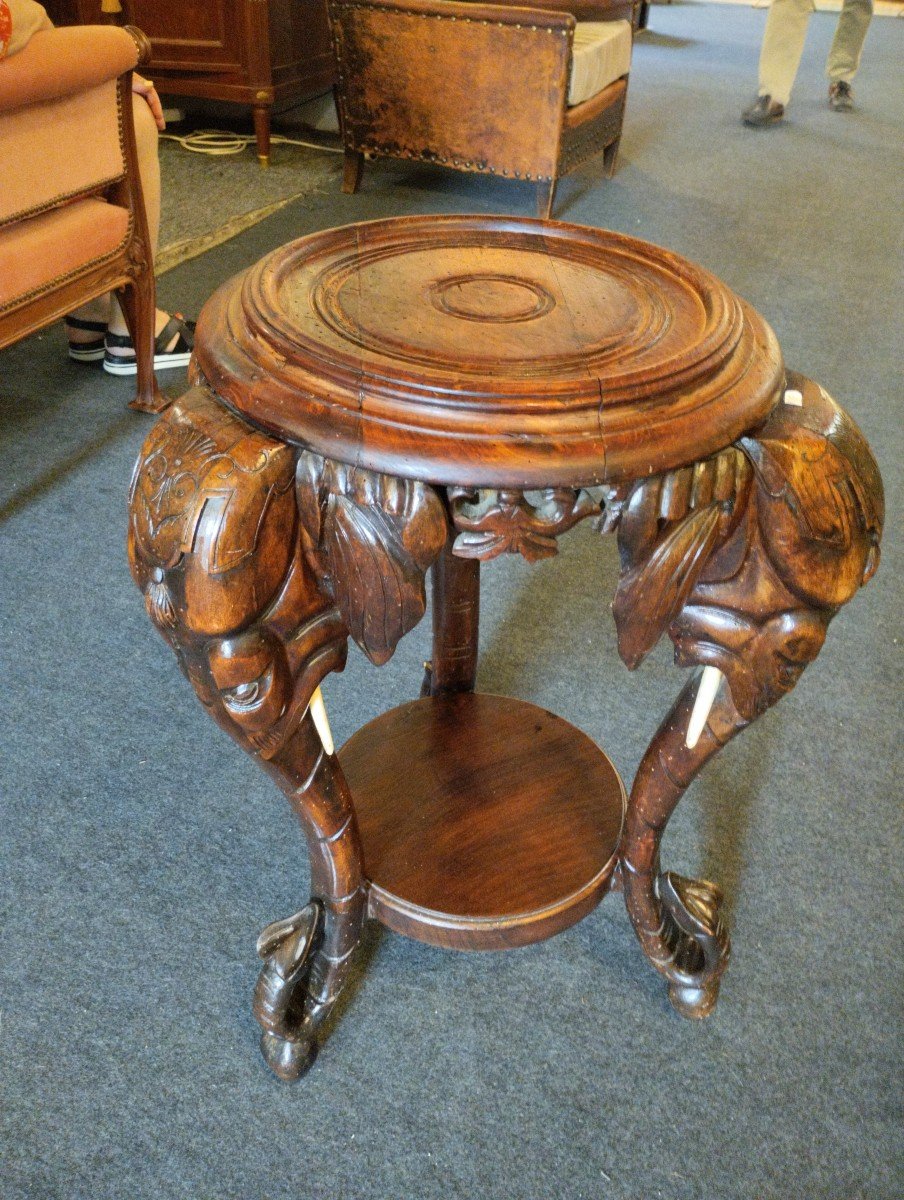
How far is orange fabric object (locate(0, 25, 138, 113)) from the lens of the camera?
1.57 meters

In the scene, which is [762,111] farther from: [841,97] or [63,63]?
[63,63]

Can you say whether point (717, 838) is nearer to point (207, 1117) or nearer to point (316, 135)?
point (207, 1117)

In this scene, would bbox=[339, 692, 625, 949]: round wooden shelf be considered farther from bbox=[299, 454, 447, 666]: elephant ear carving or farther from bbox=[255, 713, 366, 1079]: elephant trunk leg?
bbox=[299, 454, 447, 666]: elephant ear carving

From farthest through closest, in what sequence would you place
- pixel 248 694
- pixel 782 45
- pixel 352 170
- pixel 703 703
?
pixel 782 45
pixel 352 170
pixel 703 703
pixel 248 694

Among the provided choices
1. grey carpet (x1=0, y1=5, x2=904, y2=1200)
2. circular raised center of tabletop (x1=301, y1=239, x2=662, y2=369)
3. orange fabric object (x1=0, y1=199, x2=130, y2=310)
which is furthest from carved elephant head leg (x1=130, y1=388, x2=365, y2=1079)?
orange fabric object (x1=0, y1=199, x2=130, y2=310)

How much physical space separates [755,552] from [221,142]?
3678mm

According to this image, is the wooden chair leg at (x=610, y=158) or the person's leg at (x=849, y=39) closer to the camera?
the wooden chair leg at (x=610, y=158)

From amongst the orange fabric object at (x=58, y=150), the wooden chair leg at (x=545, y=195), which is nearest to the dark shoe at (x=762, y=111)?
the wooden chair leg at (x=545, y=195)

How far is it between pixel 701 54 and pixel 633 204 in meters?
3.15

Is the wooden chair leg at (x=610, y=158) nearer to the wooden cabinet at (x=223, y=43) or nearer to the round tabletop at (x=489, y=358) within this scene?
the wooden cabinet at (x=223, y=43)

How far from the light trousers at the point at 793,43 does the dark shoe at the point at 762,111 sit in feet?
0.07

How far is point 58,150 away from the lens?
1744 millimetres

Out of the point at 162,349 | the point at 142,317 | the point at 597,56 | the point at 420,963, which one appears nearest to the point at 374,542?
the point at 420,963

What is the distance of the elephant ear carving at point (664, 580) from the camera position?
0.73m
